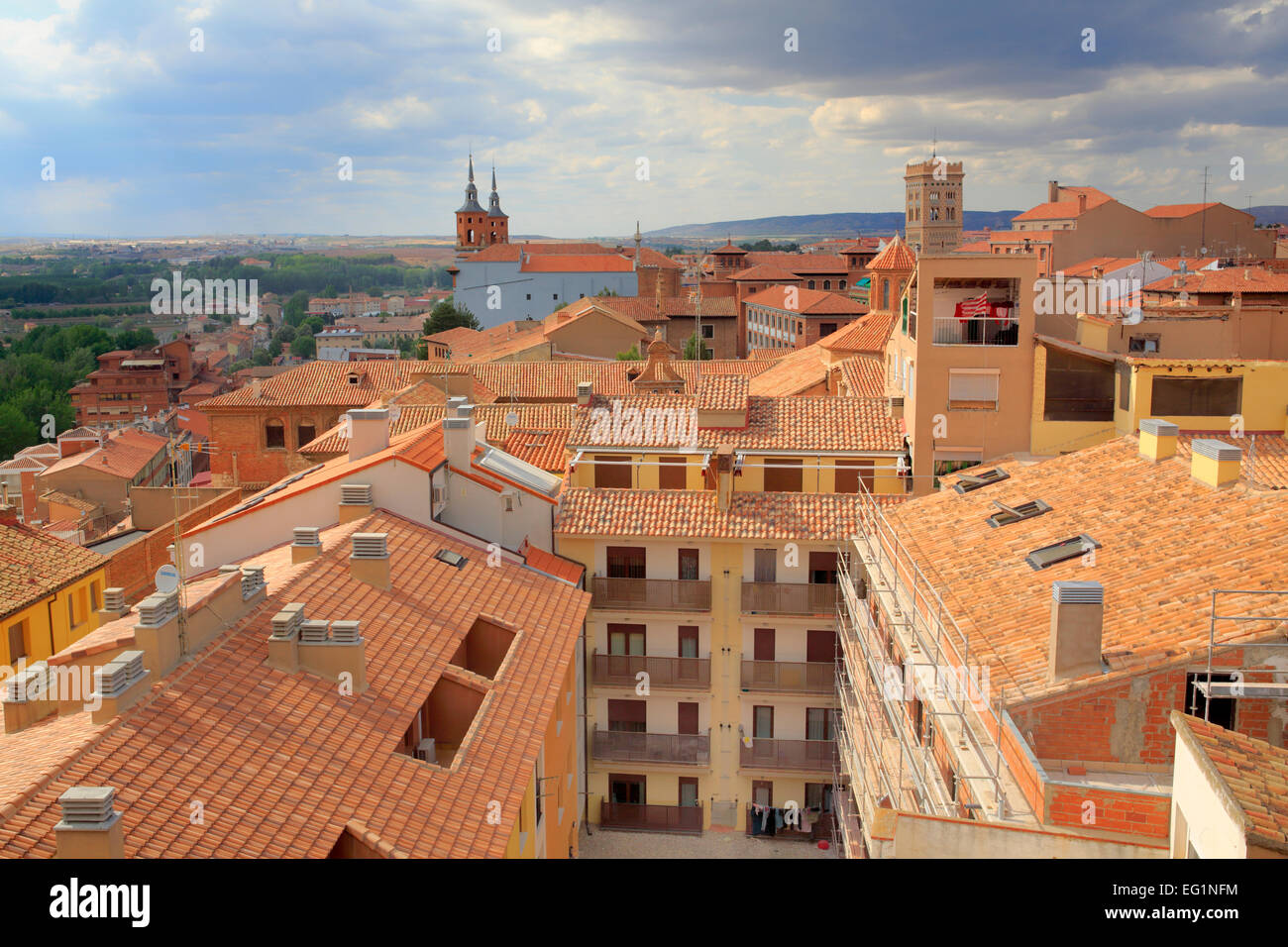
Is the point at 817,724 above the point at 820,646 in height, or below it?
below

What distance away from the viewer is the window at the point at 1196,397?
71.8 ft

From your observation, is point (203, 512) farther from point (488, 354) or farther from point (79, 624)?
point (488, 354)

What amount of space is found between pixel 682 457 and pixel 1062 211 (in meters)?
72.5

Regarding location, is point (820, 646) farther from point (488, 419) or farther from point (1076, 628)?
point (488, 419)

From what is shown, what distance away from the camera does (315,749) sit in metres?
11.1

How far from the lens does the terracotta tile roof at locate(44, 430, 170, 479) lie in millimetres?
55594

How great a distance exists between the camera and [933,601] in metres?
14.8

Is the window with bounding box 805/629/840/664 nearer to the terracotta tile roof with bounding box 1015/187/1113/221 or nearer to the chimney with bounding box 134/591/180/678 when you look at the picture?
the chimney with bounding box 134/591/180/678

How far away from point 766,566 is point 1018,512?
20.5 ft

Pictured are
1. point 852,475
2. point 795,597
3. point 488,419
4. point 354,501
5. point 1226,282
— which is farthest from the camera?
point 1226,282

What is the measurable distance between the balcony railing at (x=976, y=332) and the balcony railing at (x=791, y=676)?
7.23m

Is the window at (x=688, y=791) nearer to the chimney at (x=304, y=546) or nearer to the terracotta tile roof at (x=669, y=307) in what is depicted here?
the chimney at (x=304, y=546)

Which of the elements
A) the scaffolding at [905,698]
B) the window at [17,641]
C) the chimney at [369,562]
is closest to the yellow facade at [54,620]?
the window at [17,641]

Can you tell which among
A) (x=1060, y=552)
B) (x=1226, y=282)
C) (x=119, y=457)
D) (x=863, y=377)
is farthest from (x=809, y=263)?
(x=1060, y=552)
